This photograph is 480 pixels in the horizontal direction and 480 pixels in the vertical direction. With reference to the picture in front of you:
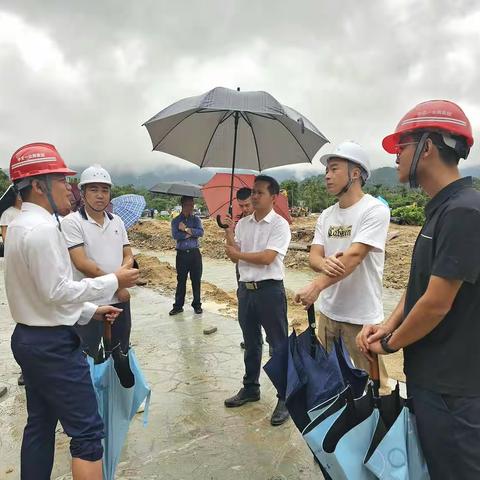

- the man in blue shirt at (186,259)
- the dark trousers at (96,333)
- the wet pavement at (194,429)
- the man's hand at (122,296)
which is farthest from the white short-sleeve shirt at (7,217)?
the man in blue shirt at (186,259)

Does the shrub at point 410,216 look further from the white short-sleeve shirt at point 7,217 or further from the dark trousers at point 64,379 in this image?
the dark trousers at point 64,379

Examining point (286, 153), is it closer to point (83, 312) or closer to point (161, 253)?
point (83, 312)

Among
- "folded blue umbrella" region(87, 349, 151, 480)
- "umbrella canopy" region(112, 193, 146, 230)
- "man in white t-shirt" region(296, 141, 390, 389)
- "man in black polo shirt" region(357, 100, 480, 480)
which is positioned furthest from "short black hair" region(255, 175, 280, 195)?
"umbrella canopy" region(112, 193, 146, 230)

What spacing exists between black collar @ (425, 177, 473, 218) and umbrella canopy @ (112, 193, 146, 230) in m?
4.32

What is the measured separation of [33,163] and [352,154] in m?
1.69

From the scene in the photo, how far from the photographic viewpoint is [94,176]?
2.87m

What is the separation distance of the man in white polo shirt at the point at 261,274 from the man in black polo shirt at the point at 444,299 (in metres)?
1.53

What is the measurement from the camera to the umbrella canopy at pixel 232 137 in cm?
350

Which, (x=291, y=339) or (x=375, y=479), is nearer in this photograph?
(x=375, y=479)

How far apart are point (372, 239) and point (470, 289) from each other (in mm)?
885

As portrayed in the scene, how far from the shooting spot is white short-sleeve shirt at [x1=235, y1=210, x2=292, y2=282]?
10.0 feet

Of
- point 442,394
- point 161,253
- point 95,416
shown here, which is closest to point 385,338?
point 442,394

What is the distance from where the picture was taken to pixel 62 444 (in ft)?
9.00

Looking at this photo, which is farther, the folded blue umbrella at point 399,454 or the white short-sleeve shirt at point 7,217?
the white short-sleeve shirt at point 7,217
